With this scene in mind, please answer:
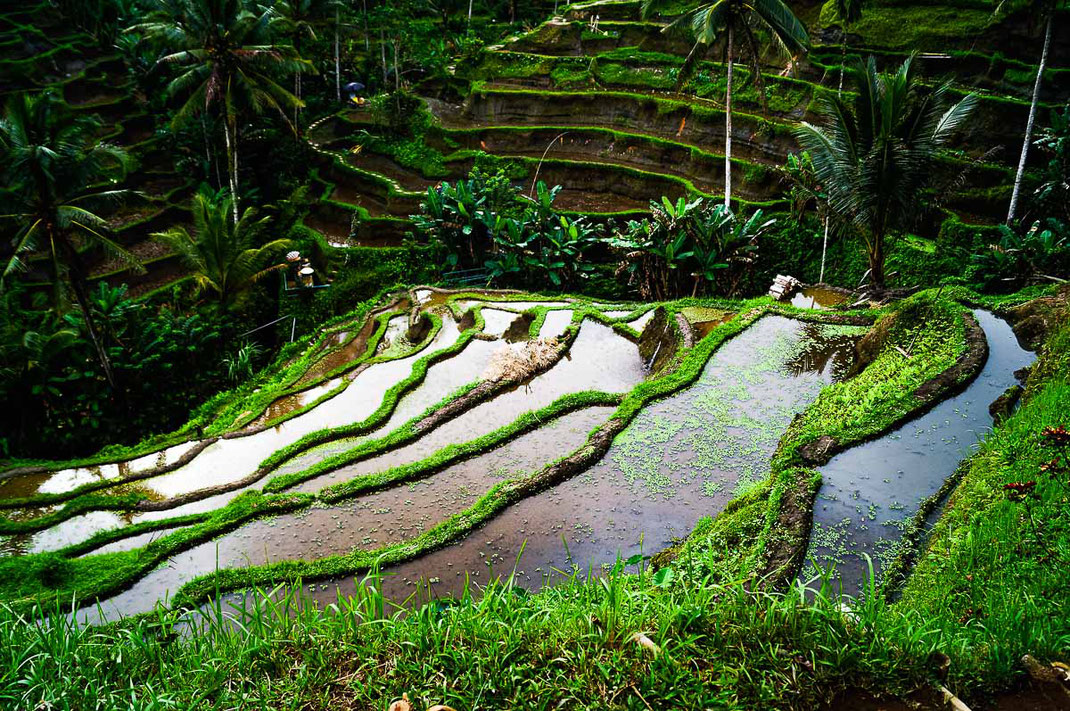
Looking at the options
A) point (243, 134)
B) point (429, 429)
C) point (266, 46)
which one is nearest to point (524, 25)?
point (243, 134)

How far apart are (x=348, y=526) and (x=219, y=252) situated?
10.4 meters

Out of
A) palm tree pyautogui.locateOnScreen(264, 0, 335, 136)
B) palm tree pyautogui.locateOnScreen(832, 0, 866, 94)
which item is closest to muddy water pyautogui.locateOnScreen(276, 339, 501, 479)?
palm tree pyautogui.locateOnScreen(832, 0, 866, 94)

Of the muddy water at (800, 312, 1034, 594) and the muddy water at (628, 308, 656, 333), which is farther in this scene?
the muddy water at (628, 308, 656, 333)

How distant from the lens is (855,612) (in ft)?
9.80

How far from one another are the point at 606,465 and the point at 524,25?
28.2 m

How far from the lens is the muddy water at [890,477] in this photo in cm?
513

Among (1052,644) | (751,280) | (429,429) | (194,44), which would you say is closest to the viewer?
(1052,644)

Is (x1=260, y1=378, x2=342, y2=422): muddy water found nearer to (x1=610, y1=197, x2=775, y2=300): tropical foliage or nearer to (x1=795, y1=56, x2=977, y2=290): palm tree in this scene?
(x1=610, y1=197, x2=775, y2=300): tropical foliage

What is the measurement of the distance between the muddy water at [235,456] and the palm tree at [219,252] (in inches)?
233

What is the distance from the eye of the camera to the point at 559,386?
1001cm

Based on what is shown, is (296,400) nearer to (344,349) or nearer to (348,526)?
(344,349)

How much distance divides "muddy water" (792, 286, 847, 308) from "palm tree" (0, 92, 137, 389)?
13176mm

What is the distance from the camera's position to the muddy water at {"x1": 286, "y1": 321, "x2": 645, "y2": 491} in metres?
8.20

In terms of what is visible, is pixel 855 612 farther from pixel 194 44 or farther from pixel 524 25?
pixel 524 25
